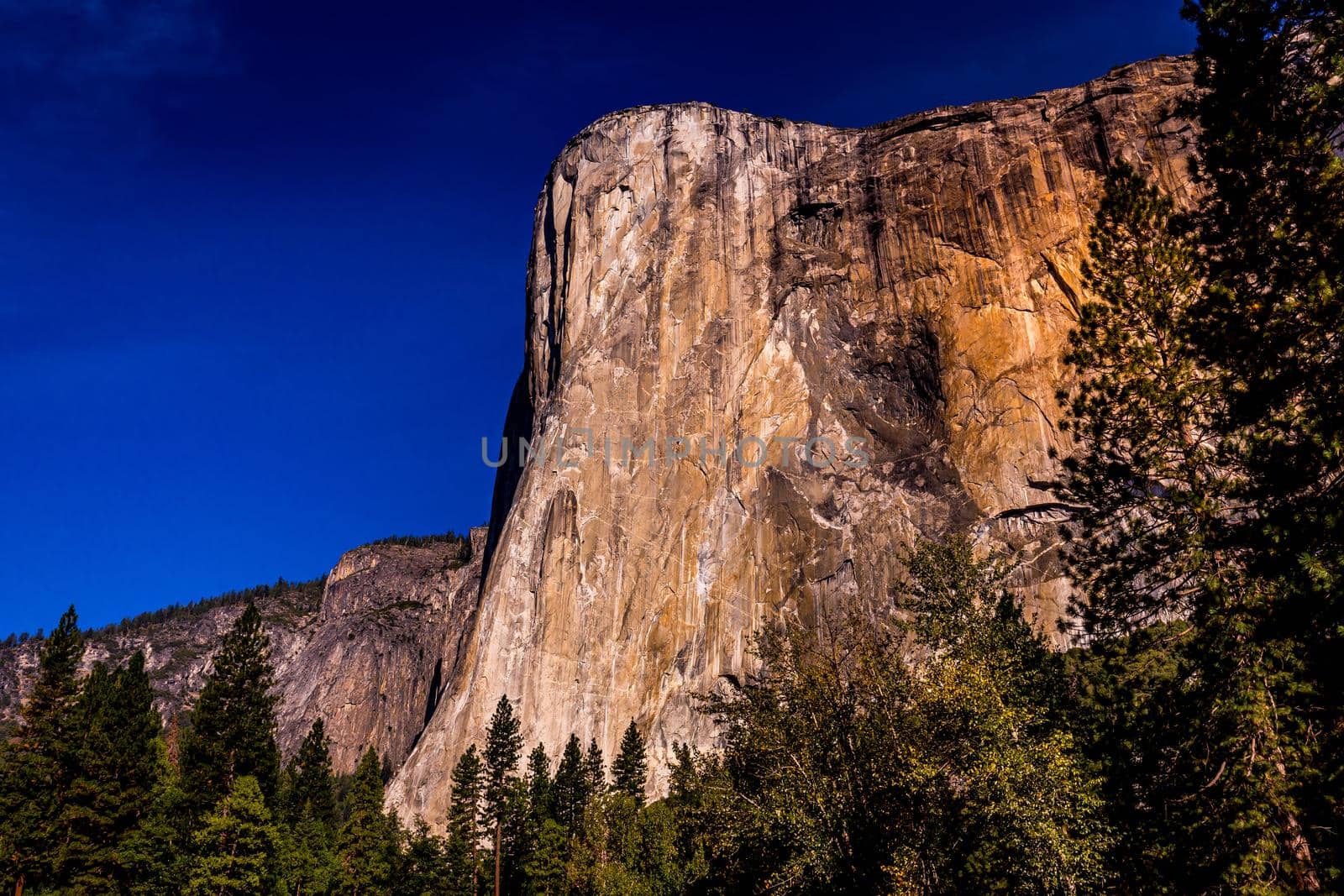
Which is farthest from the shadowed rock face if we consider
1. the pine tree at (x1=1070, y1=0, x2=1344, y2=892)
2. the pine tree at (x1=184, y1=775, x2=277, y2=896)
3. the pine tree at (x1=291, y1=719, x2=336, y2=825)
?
the pine tree at (x1=1070, y1=0, x2=1344, y2=892)

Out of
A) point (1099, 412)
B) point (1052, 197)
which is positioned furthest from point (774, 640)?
point (1052, 197)

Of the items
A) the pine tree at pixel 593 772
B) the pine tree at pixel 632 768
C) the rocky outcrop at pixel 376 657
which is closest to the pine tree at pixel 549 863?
the pine tree at pixel 593 772

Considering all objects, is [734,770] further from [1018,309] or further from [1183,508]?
[1018,309]

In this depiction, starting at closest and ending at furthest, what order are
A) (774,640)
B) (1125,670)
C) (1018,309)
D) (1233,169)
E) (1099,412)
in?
(1233,169) < (1099,412) < (1125,670) < (774,640) < (1018,309)

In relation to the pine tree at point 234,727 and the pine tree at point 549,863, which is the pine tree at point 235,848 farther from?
the pine tree at point 549,863

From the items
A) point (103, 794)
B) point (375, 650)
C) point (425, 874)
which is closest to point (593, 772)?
point (425, 874)

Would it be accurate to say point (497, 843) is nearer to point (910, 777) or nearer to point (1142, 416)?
point (910, 777)
